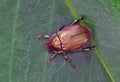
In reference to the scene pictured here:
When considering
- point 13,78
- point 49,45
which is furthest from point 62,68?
point 13,78

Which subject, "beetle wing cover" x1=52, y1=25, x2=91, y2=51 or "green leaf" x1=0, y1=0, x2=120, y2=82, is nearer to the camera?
"green leaf" x1=0, y1=0, x2=120, y2=82

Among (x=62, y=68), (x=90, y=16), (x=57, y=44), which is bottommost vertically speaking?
(x=62, y=68)

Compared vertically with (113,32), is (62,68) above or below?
below

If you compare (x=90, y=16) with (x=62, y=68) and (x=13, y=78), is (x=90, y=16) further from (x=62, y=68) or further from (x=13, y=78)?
(x=13, y=78)

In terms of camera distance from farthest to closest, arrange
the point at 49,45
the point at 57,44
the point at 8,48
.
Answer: the point at 57,44
the point at 49,45
the point at 8,48

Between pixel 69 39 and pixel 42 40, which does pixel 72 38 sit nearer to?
pixel 69 39

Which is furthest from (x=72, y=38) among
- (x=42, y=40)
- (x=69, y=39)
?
(x=42, y=40)
